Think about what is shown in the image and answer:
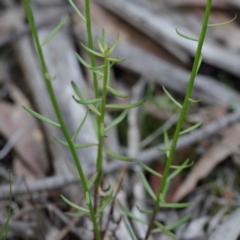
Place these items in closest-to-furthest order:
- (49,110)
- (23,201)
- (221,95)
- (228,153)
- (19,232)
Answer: (19,232) < (23,201) < (228,153) < (49,110) < (221,95)

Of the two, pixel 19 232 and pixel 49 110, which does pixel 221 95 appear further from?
pixel 19 232

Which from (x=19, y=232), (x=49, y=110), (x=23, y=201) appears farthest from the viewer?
(x=49, y=110)

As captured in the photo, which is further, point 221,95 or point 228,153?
point 221,95

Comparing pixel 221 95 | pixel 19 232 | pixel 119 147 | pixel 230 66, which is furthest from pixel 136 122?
pixel 19 232

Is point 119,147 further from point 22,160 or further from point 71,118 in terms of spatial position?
point 22,160

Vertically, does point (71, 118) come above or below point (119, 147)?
above

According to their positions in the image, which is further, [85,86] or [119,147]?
[85,86]

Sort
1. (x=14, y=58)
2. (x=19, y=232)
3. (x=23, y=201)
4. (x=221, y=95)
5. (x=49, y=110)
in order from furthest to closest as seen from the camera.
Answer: (x=14, y=58) < (x=221, y=95) < (x=49, y=110) < (x=23, y=201) < (x=19, y=232)

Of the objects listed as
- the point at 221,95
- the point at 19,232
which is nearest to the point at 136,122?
the point at 221,95

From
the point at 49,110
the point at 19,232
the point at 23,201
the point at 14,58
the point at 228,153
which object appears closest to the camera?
the point at 19,232
